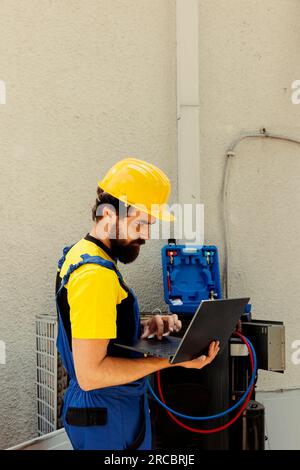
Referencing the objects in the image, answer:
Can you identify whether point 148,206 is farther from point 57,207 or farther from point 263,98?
point 263,98

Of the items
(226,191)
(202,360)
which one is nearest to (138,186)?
(202,360)

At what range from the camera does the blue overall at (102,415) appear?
1042 mm

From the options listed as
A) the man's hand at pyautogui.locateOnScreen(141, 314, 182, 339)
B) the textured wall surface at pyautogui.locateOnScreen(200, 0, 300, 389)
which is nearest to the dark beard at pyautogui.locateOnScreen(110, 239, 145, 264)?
the man's hand at pyautogui.locateOnScreen(141, 314, 182, 339)

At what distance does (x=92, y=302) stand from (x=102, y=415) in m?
0.32

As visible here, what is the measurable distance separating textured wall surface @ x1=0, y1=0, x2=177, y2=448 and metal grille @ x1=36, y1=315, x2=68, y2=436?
0.31ft

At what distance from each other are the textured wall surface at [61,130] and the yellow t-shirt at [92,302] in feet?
3.35

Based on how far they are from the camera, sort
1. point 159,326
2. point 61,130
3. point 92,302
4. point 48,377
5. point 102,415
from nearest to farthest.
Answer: point 92,302
point 102,415
point 159,326
point 48,377
point 61,130

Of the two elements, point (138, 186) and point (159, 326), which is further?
point (159, 326)

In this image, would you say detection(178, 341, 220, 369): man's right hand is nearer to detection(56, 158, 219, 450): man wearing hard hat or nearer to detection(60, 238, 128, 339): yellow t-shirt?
detection(56, 158, 219, 450): man wearing hard hat

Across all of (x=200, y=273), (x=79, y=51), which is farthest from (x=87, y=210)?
(x=79, y=51)

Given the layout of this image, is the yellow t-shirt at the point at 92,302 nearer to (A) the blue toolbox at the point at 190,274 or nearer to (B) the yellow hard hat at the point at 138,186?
(B) the yellow hard hat at the point at 138,186

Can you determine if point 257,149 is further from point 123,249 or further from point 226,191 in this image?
point 123,249

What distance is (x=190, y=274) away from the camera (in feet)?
5.90

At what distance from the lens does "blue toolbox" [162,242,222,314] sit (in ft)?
5.78
